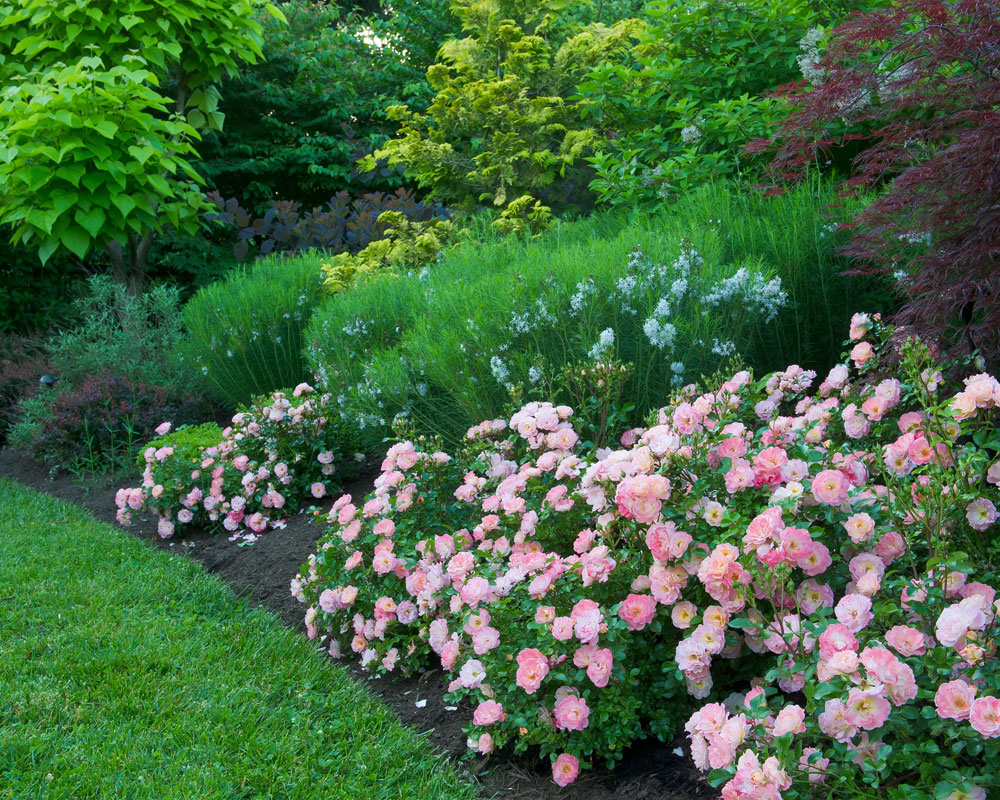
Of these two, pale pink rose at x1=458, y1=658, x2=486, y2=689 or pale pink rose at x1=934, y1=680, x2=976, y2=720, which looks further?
pale pink rose at x1=458, y1=658, x2=486, y2=689

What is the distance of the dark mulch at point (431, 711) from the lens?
2.08 m

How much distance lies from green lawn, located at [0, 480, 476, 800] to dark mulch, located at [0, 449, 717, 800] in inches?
3.4

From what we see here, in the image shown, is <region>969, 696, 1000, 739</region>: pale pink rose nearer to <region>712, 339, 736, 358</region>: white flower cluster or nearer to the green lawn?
the green lawn

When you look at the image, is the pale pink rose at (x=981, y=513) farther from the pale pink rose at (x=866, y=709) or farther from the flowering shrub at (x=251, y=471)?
the flowering shrub at (x=251, y=471)

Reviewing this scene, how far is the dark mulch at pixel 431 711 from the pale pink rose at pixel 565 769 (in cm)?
9

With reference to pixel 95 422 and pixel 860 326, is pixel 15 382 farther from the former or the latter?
pixel 860 326

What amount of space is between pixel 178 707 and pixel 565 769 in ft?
4.18

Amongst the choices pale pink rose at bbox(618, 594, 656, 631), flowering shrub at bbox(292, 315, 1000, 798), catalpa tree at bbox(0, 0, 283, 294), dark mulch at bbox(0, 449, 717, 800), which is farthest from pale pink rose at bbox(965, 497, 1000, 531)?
catalpa tree at bbox(0, 0, 283, 294)

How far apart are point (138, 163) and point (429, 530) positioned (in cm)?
496

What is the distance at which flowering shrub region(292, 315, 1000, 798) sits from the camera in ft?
5.13

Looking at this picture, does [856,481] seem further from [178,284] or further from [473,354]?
[178,284]

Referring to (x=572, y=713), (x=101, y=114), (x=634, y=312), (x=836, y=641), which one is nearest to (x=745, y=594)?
(x=836, y=641)

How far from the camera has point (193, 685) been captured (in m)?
2.70

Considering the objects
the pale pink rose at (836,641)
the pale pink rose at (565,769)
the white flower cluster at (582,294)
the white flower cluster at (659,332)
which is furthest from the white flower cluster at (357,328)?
the pale pink rose at (836,641)
